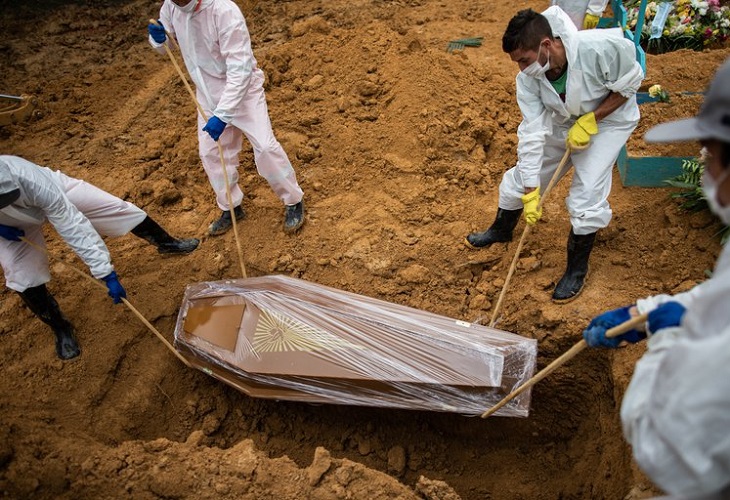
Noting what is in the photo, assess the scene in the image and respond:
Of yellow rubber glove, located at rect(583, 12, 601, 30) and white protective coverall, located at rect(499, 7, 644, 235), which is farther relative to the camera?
yellow rubber glove, located at rect(583, 12, 601, 30)

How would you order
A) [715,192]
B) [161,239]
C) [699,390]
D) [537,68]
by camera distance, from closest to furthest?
[699,390] → [715,192] → [537,68] → [161,239]

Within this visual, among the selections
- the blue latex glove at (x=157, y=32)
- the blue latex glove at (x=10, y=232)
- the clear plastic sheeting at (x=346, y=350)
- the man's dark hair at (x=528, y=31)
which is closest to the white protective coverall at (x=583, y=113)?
the man's dark hair at (x=528, y=31)

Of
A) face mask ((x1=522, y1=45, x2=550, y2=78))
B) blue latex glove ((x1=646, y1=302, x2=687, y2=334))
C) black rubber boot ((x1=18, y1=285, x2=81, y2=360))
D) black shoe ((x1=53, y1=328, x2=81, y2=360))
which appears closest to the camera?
blue latex glove ((x1=646, y1=302, x2=687, y2=334))

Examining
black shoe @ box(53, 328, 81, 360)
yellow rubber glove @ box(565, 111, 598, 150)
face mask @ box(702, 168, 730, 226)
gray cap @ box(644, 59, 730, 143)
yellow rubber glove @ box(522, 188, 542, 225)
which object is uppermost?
gray cap @ box(644, 59, 730, 143)

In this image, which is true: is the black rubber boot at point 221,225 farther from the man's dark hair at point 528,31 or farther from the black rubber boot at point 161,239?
the man's dark hair at point 528,31

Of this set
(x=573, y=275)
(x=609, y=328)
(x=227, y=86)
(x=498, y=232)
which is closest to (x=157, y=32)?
(x=227, y=86)

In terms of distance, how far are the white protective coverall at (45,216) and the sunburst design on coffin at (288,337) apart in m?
0.99

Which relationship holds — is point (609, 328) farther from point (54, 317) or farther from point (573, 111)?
point (54, 317)

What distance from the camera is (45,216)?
334 cm

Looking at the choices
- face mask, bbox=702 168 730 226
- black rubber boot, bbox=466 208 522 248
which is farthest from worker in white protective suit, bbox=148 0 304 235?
face mask, bbox=702 168 730 226

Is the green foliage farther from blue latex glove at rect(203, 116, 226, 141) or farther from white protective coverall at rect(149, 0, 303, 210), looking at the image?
blue latex glove at rect(203, 116, 226, 141)

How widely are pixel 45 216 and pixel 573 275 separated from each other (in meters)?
3.25

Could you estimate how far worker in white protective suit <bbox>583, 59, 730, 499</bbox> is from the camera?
131cm

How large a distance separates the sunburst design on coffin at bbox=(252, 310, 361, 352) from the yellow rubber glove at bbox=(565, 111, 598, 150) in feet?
5.44
